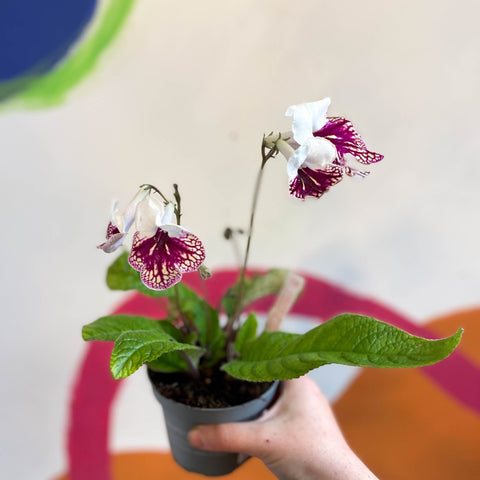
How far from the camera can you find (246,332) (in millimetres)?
895

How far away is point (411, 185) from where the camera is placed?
53.6 inches

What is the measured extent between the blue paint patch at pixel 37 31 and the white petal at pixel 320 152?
3.09ft

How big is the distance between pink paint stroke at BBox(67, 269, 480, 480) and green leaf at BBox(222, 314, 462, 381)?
561mm

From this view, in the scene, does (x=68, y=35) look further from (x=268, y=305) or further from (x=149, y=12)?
(x=268, y=305)

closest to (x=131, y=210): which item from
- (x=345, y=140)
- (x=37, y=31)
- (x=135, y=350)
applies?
(x=135, y=350)

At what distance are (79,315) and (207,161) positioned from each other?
52cm

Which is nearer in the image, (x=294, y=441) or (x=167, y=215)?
(x=167, y=215)

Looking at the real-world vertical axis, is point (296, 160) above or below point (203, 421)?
above

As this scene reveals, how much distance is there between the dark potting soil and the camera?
83cm

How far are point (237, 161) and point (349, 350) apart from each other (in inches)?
33.0

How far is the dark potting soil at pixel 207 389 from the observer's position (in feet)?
2.72

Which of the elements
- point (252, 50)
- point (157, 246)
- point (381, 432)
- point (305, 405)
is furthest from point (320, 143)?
point (381, 432)

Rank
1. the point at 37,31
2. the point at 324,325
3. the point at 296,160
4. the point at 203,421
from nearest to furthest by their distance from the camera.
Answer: the point at 296,160 → the point at 324,325 → the point at 203,421 → the point at 37,31

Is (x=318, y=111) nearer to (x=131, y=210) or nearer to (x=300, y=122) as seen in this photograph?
(x=300, y=122)
